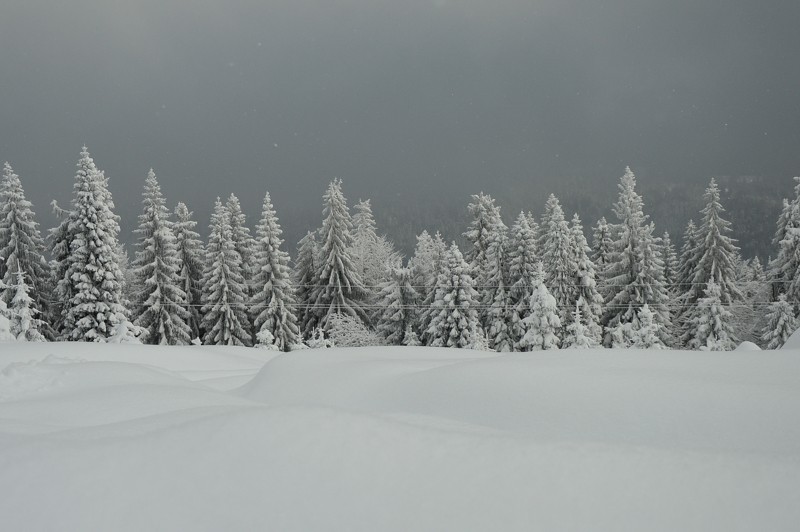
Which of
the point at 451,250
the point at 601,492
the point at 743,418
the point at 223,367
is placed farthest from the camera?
the point at 451,250

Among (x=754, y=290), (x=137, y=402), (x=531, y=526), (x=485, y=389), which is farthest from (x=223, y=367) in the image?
(x=754, y=290)

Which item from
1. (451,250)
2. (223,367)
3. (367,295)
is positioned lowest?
(223,367)

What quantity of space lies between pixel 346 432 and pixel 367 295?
129 ft

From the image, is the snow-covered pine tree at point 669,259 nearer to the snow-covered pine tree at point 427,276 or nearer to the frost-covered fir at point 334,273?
the snow-covered pine tree at point 427,276

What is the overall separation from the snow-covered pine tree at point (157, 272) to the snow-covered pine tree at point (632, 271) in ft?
95.9

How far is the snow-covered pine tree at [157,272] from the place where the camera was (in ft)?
107

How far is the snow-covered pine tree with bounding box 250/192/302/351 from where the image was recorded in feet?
117

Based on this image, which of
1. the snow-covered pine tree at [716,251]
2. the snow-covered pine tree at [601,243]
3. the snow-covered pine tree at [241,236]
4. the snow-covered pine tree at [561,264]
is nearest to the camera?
the snow-covered pine tree at [716,251]

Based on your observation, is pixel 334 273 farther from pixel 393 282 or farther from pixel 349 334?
pixel 349 334

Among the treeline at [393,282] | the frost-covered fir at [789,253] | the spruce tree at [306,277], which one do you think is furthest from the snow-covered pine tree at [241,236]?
the frost-covered fir at [789,253]

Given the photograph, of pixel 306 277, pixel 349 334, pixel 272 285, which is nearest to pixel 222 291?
pixel 272 285

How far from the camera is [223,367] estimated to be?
35.2 feet

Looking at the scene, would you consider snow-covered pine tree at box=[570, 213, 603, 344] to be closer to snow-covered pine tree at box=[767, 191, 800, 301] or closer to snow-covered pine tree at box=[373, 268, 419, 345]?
snow-covered pine tree at box=[767, 191, 800, 301]

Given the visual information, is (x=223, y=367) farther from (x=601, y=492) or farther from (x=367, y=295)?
(x=367, y=295)
